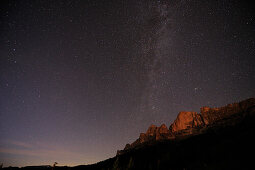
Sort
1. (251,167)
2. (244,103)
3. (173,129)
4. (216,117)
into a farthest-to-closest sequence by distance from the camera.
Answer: (173,129) < (216,117) < (244,103) < (251,167)

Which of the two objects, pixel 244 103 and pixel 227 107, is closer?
pixel 244 103

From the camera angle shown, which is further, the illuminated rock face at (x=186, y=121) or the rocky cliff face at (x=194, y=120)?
the illuminated rock face at (x=186, y=121)

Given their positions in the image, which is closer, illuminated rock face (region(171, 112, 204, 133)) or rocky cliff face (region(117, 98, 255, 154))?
rocky cliff face (region(117, 98, 255, 154))

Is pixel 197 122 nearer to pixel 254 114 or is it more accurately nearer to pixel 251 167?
pixel 254 114

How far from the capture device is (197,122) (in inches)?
5389

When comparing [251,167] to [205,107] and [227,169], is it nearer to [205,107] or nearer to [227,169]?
[227,169]

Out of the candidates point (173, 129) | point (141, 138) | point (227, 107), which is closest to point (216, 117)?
point (227, 107)

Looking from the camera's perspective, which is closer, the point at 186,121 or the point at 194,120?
the point at 194,120

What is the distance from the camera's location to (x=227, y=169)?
24984mm

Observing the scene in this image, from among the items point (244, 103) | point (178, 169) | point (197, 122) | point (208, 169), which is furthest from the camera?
point (197, 122)

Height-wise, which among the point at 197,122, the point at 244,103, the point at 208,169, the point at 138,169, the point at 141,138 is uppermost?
the point at 244,103

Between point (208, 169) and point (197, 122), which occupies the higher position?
point (197, 122)

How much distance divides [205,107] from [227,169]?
143272 mm

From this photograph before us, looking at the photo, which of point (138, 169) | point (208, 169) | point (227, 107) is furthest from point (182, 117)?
point (208, 169)
